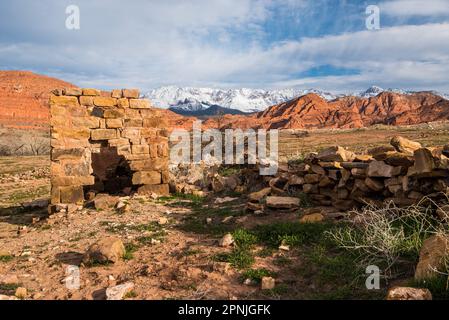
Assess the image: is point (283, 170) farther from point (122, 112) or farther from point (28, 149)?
point (28, 149)

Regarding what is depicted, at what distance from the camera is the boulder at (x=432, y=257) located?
394 cm

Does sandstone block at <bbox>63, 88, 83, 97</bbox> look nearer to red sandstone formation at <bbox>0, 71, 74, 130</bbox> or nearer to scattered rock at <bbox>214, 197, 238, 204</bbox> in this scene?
scattered rock at <bbox>214, 197, 238, 204</bbox>

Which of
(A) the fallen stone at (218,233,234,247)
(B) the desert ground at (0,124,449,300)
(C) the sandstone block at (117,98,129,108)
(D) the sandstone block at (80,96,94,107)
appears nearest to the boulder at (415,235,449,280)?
(B) the desert ground at (0,124,449,300)

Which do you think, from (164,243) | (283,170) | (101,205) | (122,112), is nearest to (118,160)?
(122,112)

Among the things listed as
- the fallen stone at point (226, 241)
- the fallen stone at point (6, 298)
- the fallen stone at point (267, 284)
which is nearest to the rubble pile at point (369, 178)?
the fallen stone at point (226, 241)

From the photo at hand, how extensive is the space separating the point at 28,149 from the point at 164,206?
32053mm

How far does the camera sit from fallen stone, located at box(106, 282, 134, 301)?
442 centimetres

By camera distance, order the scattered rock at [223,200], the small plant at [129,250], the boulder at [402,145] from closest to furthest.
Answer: the small plant at [129,250], the boulder at [402,145], the scattered rock at [223,200]

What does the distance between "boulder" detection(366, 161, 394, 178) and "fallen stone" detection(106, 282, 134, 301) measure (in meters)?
4.59

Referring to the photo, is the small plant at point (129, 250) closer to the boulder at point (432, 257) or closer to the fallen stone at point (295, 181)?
the boulder at point (432, 257)

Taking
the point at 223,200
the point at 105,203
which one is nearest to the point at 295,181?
the point at 223,200

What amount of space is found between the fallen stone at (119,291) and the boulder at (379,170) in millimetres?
4588

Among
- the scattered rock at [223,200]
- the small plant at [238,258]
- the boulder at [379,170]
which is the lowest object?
the small plant at [238,258]
